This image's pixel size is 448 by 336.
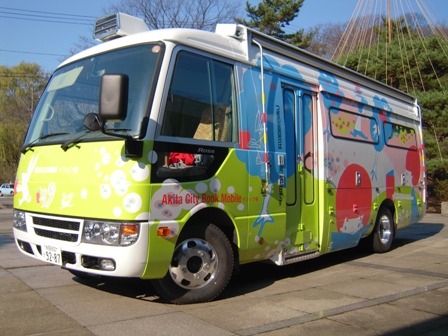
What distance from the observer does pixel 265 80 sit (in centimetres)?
617

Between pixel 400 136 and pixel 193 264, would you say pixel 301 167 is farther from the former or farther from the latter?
pixel 400 136

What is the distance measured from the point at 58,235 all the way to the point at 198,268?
5.02 feet

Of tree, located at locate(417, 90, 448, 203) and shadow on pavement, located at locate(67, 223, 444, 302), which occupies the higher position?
tree, located at locate(417, 90, 448, 203)

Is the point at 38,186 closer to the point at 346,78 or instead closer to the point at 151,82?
the point at 151,82

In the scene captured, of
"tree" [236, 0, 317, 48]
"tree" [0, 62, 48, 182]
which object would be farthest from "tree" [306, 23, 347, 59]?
"tree" [0, 62, 48, 182]

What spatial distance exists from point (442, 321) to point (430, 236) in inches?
306

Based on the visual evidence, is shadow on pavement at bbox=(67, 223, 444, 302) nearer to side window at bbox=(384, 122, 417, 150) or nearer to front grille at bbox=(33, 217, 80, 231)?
front grille at bbox=(33, 217, 80, 231)

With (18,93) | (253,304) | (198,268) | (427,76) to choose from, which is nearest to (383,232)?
(253,304)

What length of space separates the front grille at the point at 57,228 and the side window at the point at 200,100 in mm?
1346

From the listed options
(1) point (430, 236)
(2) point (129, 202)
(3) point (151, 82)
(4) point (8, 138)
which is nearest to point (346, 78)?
(3) point (151, 82)

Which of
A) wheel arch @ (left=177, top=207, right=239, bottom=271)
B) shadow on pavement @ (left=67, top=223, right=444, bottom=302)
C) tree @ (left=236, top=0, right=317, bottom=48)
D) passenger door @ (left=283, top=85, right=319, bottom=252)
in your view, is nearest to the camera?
wheel arch @ (left=177, top=207, right=239, bottom=271)

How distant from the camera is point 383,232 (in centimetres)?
927

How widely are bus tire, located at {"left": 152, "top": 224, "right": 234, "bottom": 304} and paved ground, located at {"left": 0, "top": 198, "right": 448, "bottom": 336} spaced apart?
0.14 m

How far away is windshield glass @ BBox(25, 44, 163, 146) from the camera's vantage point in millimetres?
4855
